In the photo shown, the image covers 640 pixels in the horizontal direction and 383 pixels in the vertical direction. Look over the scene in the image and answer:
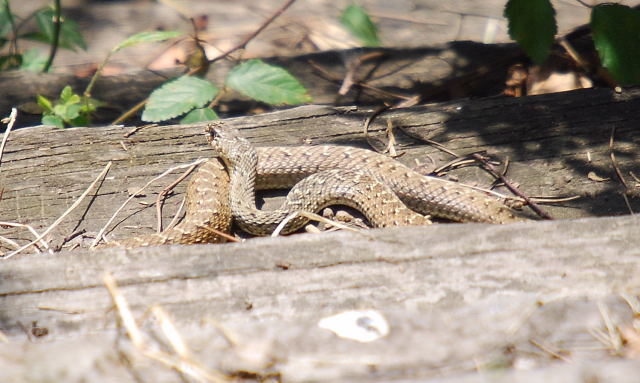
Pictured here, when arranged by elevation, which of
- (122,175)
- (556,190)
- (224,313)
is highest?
(122,175)

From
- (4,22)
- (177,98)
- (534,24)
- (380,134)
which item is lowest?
(380,134)

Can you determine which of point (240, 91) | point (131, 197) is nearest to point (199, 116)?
point (240, 91)

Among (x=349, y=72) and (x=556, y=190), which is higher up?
(x=349, y=72)

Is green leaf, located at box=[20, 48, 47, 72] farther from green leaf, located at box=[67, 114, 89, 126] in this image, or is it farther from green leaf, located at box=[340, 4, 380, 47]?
green leaf, located at box=[340, 4, 380, 47]

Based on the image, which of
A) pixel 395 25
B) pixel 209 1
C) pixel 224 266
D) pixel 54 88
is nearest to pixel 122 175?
pixel 54 88

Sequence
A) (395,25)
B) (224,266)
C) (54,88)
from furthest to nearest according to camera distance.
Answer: (395,25) < (54,88) < (224,266)

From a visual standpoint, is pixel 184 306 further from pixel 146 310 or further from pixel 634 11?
pixel 634 11

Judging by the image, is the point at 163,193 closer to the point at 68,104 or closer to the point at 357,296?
the point at 68,104
